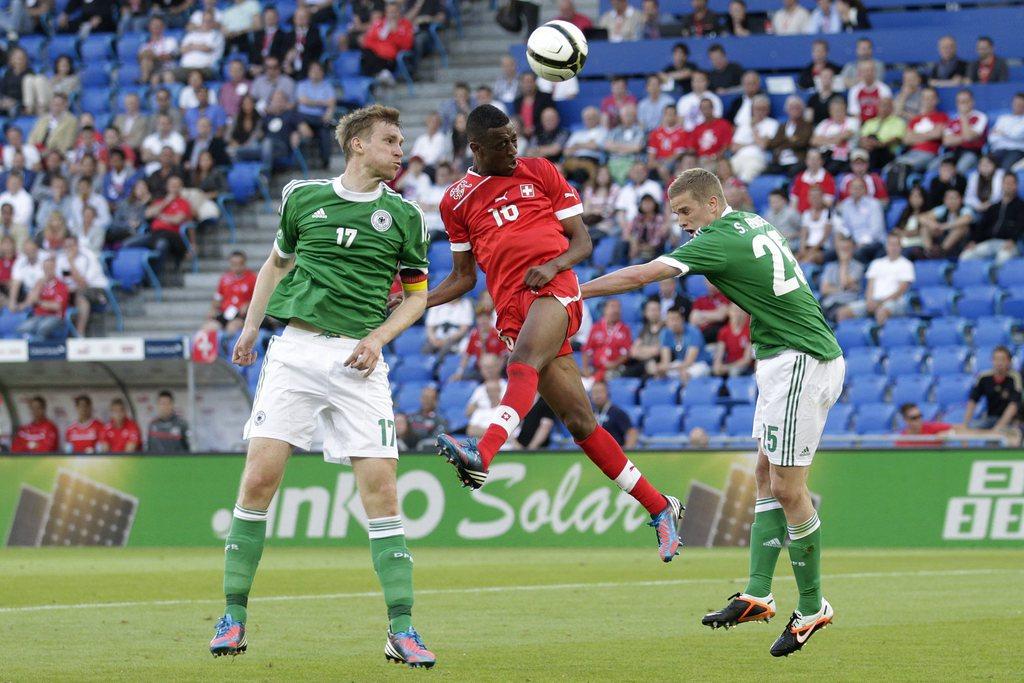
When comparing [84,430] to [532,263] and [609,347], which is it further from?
[532,263]

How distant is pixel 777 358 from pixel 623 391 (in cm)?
1155

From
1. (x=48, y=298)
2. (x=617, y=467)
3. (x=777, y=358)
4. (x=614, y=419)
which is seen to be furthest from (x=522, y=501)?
(x=48, y=298)

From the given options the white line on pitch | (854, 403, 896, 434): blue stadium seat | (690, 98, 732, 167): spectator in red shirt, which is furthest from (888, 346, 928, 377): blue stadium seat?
the white line on pitch

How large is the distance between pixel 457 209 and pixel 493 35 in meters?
18.6

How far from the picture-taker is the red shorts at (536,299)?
29.2 ft

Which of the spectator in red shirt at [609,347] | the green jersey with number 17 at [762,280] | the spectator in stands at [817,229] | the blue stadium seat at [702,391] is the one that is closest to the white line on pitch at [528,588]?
the green jersey with number 17 at [762,280]

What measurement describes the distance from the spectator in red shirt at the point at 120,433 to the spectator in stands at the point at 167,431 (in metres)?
0.46

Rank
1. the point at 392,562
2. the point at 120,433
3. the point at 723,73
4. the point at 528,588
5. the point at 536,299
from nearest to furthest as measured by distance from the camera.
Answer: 1. the point at 392,562
2. the point at 536,299
3. the point at 528,588
4. the point at 120,433
5. the point at 723,73

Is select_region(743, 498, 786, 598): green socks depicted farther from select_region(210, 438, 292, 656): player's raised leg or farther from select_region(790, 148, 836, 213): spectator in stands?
select_region(790, 148, 836, 213): spectator in stands

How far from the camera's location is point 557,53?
33.1ft

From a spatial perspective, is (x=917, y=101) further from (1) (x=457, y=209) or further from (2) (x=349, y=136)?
(2) (x=349, y=136)

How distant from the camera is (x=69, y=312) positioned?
2358 centimetres

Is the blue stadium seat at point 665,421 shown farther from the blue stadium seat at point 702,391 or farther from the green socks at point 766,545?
the green socks at point 766,545

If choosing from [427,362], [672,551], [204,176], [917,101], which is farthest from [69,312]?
[672,551]
